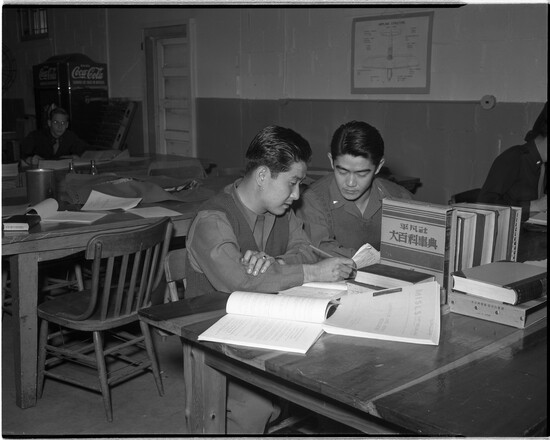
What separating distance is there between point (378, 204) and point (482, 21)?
2.39 metres

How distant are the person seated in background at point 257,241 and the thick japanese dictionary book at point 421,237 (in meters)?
0.16

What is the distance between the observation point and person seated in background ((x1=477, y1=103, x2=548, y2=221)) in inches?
143

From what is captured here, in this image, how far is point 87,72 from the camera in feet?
26.7

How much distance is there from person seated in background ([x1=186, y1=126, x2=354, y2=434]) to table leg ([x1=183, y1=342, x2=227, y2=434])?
0.61 feet

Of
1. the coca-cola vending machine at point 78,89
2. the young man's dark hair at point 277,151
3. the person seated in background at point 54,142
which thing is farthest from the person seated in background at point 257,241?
the coca-cola vending machine at point 78,89

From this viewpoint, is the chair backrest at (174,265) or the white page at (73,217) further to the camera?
the white page at (73,217)

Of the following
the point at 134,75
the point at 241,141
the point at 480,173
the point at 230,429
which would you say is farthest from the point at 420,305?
the point at 134,75

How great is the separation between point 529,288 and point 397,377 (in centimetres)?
55

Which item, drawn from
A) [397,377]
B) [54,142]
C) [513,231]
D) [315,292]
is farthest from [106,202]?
[54,142]

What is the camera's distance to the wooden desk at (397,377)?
1.15 metres

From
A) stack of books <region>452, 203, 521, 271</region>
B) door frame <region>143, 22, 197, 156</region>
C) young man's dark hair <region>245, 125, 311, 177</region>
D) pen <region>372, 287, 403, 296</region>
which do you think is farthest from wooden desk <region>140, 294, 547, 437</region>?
door frame <region>143, 22, 197, 156</region>

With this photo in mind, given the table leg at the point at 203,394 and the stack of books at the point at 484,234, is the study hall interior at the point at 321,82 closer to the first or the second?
the table leg at the point at 203,394

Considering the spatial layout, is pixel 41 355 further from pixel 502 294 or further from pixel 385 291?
pixel 502 294

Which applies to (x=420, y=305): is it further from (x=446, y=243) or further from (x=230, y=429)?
(x=230, y=429)
